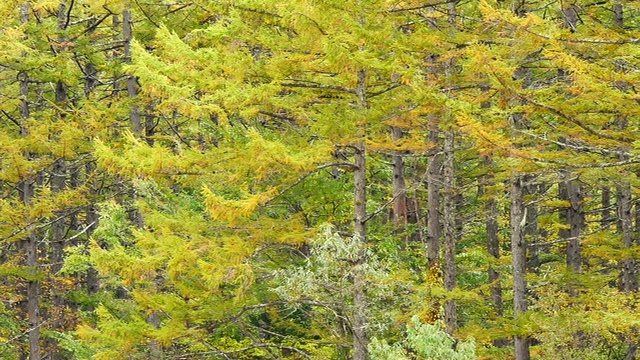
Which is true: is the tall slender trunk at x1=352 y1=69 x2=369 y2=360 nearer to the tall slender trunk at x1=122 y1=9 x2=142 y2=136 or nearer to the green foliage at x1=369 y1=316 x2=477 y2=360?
the green foliage at x1=369 y1=316 x2=477 y2=360

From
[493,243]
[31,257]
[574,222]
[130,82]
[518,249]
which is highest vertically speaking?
[130,82]

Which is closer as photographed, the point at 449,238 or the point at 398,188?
the point at 449,238

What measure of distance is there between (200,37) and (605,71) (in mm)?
9342

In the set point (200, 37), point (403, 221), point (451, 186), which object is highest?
point (200, 37)

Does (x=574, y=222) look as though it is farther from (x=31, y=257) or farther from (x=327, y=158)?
(x=31, y=257)

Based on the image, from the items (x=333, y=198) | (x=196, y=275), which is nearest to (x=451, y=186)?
(x=333, y=198)

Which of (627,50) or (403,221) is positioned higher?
(627,50)

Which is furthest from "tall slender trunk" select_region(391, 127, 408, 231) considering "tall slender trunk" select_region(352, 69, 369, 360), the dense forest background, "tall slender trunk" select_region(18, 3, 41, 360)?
"tall slender trunk" select_region(18, 3, 41, 360)

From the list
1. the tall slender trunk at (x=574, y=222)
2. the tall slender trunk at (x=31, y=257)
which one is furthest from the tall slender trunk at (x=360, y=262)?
the tall slender trunk at (x=31, y=257)

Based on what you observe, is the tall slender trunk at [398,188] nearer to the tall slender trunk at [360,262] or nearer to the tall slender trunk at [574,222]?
the tall slender trunk at [574,222]

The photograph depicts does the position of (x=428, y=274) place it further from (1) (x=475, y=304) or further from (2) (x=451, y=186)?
(1) (x=475, y=304)

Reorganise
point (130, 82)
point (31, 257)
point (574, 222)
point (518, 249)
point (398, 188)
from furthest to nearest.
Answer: point (31, 257)
point (574, 222)
point (398, 188)
point (130, 82)
point (518, 249)

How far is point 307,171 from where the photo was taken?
12219 millimetres

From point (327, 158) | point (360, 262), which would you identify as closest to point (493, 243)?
point (360, 262)
